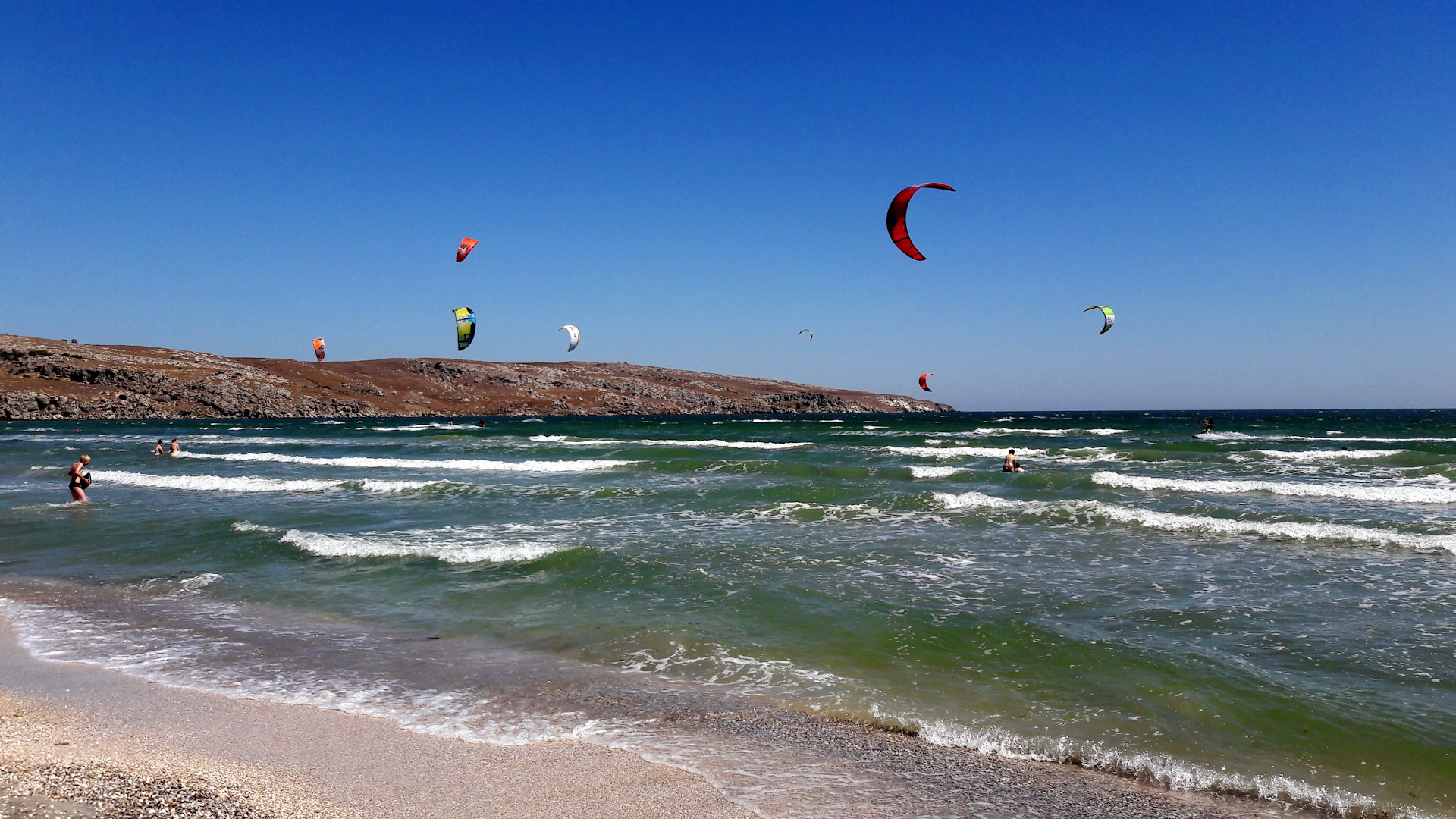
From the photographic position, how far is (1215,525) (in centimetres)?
1388

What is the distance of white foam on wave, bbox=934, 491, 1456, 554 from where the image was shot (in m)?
12.2

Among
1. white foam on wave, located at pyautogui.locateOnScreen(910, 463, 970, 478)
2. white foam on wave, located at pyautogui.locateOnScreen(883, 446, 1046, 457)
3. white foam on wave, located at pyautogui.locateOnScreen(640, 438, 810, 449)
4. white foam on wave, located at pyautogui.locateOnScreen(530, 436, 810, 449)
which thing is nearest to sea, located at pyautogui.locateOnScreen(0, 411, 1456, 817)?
white foam on wave, located at pyautogui.locateOnScreen(910, 463, 970, 478)

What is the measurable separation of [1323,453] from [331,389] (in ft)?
316

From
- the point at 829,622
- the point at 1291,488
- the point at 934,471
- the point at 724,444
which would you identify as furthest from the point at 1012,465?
the point at 724,444

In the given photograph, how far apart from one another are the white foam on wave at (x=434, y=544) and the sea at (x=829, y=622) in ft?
0.31

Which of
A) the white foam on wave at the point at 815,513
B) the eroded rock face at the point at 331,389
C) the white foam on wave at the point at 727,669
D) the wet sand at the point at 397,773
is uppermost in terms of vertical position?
the eroded rock face at the point at 331,389

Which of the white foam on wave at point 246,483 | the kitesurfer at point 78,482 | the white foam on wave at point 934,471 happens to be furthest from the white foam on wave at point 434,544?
the white foam on wave at point 934,471

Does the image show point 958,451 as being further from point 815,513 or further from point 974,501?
point 815,513

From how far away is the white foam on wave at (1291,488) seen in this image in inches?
691

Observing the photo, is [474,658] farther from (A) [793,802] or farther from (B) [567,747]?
(A) [793,802]

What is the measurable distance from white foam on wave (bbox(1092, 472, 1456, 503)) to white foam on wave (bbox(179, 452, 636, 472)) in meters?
16.1

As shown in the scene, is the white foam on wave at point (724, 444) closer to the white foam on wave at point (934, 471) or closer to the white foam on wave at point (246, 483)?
the white foam on wave at point (934, 471)

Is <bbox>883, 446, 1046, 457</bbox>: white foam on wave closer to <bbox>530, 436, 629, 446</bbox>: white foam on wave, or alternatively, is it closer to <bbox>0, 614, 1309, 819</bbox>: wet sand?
<bbox>530, 436, 629, 446</bbox>: white foam on wave

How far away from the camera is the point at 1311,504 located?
1666 cm
